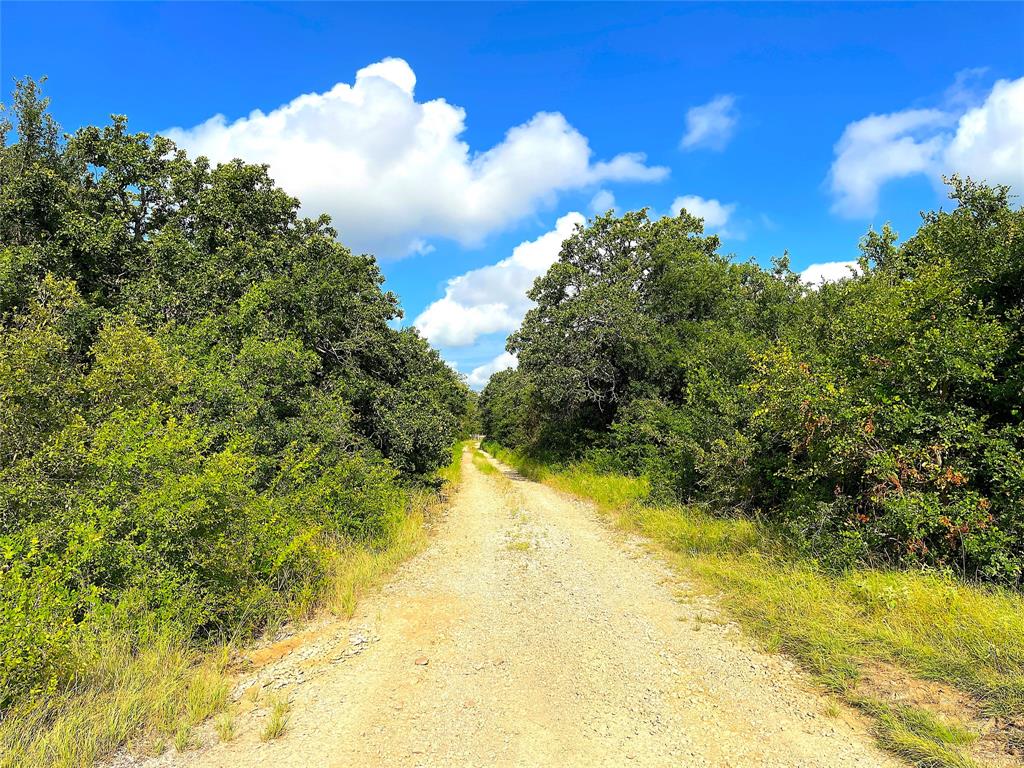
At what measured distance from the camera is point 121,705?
394 cm

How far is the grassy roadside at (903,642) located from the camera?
3.57 meters

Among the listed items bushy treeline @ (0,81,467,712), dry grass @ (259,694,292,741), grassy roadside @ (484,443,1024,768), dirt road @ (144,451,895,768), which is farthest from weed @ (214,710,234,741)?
grassy roadside @ (484,443,1024,768)

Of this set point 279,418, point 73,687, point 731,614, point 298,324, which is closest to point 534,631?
point 731,614

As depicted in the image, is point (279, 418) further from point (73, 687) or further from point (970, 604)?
point (970, 604)

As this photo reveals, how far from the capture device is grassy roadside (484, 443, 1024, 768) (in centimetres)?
357

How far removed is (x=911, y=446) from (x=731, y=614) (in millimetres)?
3353

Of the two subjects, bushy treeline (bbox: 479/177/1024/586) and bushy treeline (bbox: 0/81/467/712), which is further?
bushy treeline (bbox: 479/177/1024/586)

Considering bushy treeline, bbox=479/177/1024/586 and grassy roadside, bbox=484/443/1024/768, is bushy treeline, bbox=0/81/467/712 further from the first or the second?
bushy treeline, bbox=479/177/1024/586

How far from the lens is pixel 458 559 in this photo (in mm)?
9688

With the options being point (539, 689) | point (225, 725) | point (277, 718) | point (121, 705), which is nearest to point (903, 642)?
point (539, 689)

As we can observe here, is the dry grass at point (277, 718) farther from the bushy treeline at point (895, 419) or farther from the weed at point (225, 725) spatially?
the bushy treeline at point (895, 419)

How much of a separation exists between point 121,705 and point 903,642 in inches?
277

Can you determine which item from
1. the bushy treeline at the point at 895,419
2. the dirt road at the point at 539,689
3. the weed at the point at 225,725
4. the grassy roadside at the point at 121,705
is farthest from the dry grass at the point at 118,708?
the bushy treeline at the point at 895,419

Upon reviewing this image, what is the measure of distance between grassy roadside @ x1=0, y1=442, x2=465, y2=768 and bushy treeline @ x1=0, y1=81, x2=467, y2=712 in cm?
19
